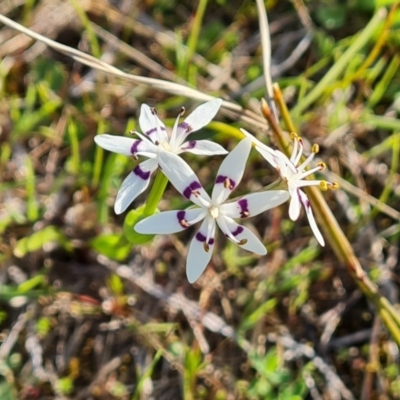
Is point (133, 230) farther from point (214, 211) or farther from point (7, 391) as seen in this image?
point (7, 391)

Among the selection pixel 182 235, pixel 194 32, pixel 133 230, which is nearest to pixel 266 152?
pixel 133 230

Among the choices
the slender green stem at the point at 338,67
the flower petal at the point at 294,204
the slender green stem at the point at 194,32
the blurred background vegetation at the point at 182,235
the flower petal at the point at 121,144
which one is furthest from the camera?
the slender green stem at the point at 194,32

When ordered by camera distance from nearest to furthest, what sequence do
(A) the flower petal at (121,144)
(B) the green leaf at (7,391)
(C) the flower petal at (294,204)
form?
(C) the flower petal at (294,204) < (A) the flower petal at (121,144) < (B) the green leaf at (7,391)

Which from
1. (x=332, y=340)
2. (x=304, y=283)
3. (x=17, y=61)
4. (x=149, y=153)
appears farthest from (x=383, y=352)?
(x=17, y=61)

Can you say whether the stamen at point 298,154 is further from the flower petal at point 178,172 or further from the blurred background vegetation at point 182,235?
the blurred background vegetation at point 182,235

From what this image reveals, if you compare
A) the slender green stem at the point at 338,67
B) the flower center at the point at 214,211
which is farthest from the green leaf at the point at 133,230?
the slender green stem at the point at 338,67

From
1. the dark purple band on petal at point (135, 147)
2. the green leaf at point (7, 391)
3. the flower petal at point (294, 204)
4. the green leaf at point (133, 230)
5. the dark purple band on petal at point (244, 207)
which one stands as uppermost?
the dark purple band on petal at point (135, 147)

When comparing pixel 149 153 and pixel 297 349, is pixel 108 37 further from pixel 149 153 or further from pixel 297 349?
pixel 297 349

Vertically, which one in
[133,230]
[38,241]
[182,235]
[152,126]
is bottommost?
[182,235]
